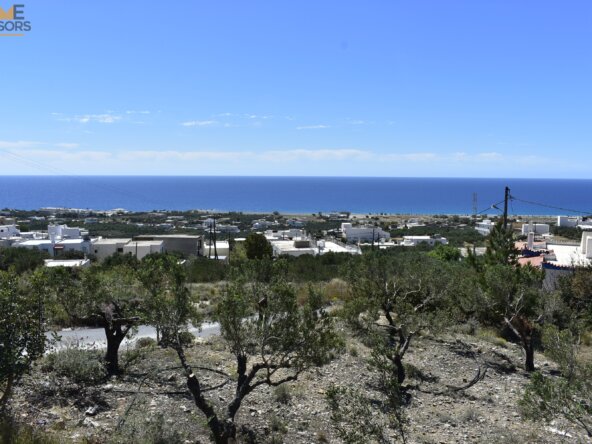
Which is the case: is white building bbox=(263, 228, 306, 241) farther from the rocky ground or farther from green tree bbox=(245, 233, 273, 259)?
the rocky ground

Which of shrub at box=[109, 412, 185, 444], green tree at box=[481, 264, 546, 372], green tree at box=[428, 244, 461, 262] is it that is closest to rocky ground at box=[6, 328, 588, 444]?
shrub at box=[109, 412, 185, 444]

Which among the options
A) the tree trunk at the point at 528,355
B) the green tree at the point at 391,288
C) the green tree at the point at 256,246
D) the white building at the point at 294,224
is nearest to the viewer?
the green tree at the point at 391,288

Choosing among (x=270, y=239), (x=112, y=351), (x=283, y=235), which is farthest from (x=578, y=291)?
(x=283, y=235)

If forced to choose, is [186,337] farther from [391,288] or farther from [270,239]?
[270,239]

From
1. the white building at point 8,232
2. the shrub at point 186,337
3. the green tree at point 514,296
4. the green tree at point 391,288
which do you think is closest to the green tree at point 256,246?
the green tree at point 391,288

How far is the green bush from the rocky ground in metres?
0.21

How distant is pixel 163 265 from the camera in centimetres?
938

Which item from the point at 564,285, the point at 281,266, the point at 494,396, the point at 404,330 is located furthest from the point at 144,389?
the point at 564,285

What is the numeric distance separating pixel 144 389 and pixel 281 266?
472 centimetres

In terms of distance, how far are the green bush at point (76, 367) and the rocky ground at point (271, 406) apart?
0.67 feet

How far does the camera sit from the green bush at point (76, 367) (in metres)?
11.7

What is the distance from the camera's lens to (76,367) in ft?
38.5

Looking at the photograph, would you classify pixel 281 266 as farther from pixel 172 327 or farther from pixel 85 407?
pixel 85 407

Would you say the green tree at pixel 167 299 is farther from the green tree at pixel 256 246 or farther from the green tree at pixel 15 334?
the green tree at pixel 256 246
